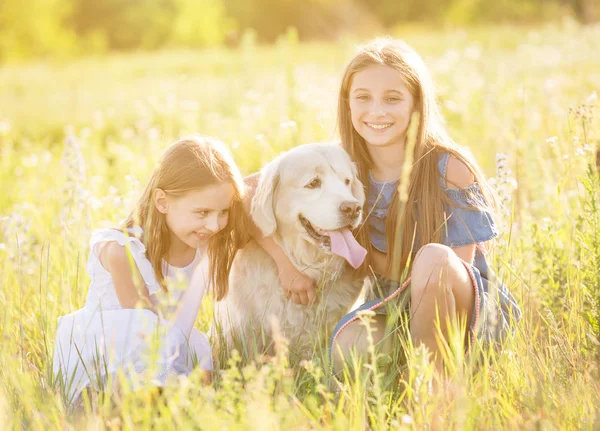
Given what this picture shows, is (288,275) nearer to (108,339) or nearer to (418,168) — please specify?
(418,168)

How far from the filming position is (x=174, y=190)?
3.08 metres

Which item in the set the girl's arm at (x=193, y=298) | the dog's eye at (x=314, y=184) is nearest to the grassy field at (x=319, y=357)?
the girl's arm at (x=193, y=298)

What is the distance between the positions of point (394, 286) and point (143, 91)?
10529 mm

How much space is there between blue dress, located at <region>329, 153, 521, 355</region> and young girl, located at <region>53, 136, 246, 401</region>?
2.31 feet

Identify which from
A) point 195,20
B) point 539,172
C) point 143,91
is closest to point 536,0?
point 195,20

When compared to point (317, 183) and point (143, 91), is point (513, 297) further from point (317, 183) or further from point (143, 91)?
point (143, 91)

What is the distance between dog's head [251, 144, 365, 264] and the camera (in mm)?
3230

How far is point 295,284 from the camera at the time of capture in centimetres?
338

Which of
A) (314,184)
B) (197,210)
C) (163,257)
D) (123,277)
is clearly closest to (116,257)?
(123,277)

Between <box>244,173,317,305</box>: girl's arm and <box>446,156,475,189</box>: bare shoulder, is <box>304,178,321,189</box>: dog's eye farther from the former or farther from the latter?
<box>446,156,475,189</box>: bare shoulder

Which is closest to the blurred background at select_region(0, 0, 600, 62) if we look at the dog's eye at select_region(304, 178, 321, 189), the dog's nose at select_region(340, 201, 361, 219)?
the dog's eye at select_region(304, 178, 321, 189)

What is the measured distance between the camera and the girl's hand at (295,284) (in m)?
3.39

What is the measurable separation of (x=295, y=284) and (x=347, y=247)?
15.0 inches

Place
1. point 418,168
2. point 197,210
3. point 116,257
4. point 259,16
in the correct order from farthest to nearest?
point 259,16 < point 418,168 < point 197,210 < point 116,257
